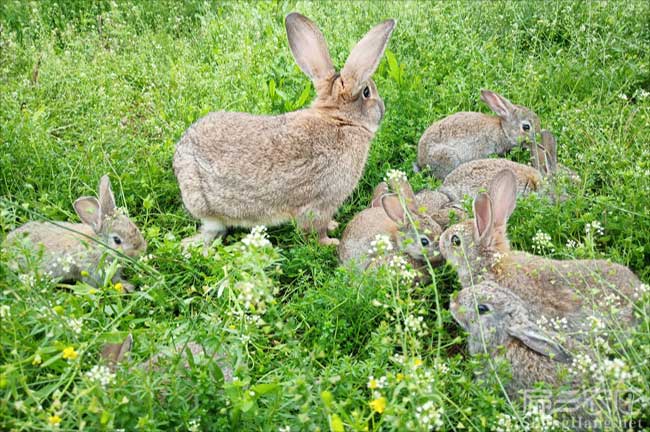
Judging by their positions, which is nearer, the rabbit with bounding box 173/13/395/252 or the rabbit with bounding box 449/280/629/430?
the rabbit with bounding box 449/280/629/430

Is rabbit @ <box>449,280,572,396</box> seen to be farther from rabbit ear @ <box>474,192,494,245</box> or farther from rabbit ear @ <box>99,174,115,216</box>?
rabbit ear @ <box>99,174,115,216</box>

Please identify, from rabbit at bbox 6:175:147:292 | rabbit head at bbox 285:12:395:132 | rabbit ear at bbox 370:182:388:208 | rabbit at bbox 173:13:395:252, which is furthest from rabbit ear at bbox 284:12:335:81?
rabbit at bbox 6:175:147:292

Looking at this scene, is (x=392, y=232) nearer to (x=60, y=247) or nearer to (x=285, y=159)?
(x=285, y=159)

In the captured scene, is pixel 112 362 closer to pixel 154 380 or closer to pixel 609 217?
pixel 154 380

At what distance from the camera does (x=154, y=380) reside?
3.21m

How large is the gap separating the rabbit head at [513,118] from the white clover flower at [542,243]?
1.35m

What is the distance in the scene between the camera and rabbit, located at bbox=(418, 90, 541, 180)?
577 cm

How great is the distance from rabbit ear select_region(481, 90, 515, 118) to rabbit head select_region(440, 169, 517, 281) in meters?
1.47

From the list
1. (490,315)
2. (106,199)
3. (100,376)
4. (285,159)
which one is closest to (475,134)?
(285,159)

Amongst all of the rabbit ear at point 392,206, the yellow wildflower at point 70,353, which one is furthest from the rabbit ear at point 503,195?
the yellow wildflower at point 70,353

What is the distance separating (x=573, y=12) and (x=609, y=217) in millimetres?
2819

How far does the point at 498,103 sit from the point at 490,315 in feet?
8.21

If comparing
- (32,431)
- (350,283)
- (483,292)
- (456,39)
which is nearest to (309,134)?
(350,283)

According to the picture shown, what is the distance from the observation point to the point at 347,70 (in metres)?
5.41
